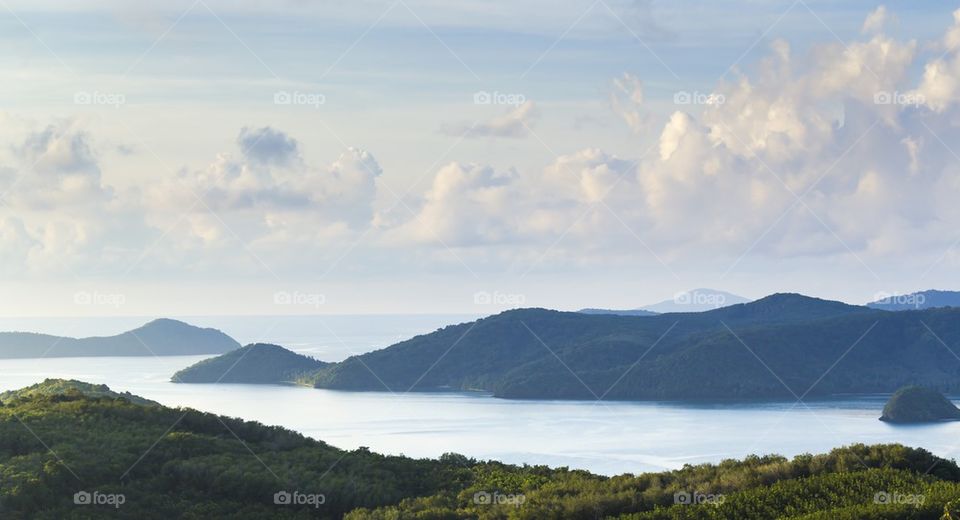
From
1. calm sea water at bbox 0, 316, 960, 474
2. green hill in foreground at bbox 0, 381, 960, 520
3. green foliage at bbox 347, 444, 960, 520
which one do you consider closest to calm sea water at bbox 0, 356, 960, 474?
calm sea water at bbox 0, 316, 960, 474

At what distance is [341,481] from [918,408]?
175 m

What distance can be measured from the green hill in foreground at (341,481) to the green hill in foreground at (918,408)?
160 meters

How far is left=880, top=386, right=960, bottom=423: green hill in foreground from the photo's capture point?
186625 mm

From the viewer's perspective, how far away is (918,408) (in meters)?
190

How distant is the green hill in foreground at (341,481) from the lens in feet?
87.3

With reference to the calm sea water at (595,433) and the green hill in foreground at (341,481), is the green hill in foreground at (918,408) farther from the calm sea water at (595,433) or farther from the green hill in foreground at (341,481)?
the green hill in foreground at (341,481)

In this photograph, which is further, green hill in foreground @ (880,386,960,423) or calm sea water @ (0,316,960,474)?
green hill in foreground @ (880,386,960,423)

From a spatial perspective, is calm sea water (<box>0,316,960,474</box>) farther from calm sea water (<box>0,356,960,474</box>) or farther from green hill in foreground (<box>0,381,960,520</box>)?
green hill in foreground (<box>0,381,960,520</box>)

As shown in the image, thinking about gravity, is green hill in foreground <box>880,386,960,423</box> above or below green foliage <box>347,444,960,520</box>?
above

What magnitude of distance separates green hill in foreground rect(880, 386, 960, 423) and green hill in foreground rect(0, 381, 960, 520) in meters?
160

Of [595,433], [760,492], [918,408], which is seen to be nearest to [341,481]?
[760,492]

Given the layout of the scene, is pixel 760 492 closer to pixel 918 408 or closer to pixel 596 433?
pixel 596 433

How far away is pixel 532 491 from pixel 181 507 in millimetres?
11625

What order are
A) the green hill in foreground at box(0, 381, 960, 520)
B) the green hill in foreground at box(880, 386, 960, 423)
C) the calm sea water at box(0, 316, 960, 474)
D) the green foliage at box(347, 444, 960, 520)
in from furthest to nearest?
the green hill in foreground at box(880, 386, 960, 423) → the calm sea water at box(0, 316, 960, 474) → the green hill in foreground at box(0, 381, 960, 520) → the green foliage at box(347, 444, 960, 520)
